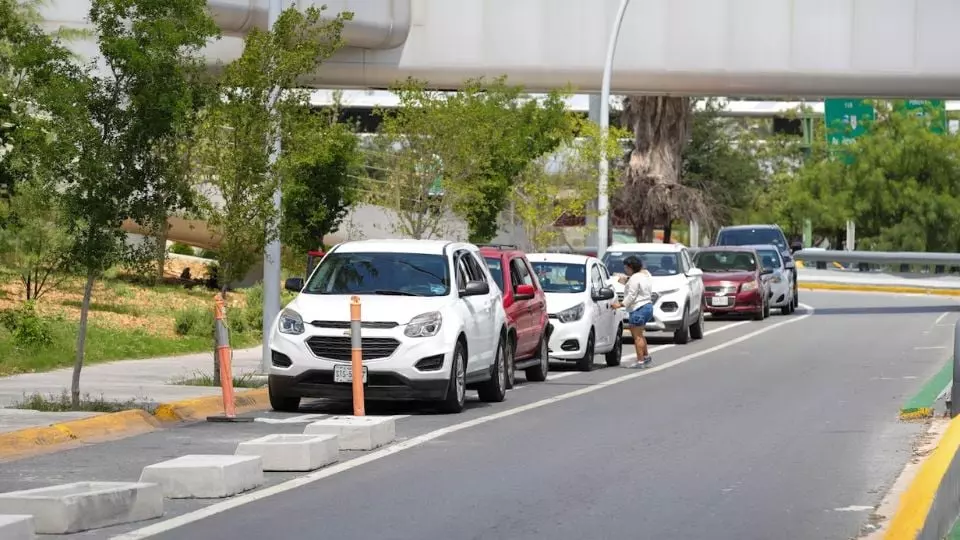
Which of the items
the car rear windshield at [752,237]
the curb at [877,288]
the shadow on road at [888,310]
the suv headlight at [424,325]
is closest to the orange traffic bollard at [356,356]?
the suv headlight at [424,325]

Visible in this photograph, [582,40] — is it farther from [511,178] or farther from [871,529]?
[871,529]

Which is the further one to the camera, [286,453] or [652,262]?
[652,262]

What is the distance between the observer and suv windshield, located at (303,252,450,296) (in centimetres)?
2028

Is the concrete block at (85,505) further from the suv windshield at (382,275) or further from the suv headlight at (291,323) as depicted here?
the suv windshield at (382,275)

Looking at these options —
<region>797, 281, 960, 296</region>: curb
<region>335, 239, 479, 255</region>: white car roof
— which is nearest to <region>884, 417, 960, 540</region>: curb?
<region>335, 239, 479, 255</region>: white car roof

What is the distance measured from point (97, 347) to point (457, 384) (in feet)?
28.9

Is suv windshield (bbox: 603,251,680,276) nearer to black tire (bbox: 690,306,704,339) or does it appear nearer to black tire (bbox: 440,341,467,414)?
black tire (bbox: 690,306,704,339)

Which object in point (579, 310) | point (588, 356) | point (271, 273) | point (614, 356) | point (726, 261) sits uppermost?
point (271, 273)

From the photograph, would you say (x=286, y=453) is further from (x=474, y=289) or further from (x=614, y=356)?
(x=614, y=356)

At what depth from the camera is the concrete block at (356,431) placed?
15.6m

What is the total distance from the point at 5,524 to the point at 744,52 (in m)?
34.3

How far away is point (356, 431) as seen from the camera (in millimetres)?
15641

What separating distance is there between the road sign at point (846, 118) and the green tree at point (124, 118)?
5999 cm

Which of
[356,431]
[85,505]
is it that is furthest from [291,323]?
[85,505]
